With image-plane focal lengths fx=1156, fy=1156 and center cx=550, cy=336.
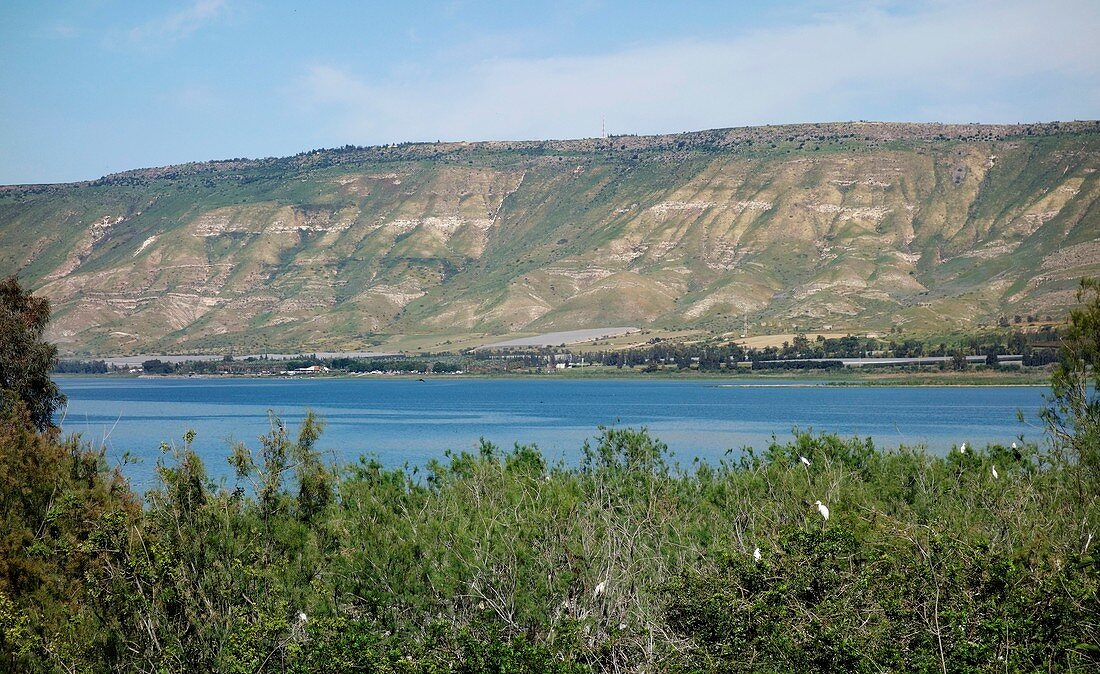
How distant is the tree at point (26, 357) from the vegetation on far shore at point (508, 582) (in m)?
15.2

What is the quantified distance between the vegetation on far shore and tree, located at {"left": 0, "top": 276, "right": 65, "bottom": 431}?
1519 cm

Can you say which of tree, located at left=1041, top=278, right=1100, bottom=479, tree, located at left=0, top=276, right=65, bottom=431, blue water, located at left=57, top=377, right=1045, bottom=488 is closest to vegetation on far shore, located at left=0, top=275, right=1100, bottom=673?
tree, located at left=1041, top=278, right=1100, bottom=479

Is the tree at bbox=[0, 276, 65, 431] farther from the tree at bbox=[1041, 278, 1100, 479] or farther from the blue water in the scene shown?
the tree at bbox=[1041, 278, 1100, 479]

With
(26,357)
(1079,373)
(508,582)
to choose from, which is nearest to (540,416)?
(26,357)

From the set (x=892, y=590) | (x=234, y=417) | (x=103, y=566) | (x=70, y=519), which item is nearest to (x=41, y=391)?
(x=70, y=519)

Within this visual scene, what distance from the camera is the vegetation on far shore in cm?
1933

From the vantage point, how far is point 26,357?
137 feet

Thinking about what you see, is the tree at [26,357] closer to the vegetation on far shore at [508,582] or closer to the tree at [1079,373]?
the vegetation on far shore at [508,582]

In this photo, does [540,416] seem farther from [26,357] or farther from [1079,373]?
[1079,373]

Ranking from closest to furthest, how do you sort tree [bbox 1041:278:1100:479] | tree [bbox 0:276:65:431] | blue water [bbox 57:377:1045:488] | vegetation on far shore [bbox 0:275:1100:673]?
vegetation on far shore [bbox 0:275:1100:673] < tree [bbox 1041:278:1100:479] < tree [bbox 0:276:65:431] < blue water [bbox 57:377:1045:488]

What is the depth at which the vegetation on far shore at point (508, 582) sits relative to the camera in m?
19.3

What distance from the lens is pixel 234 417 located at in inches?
4643

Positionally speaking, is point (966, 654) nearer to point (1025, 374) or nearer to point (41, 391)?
point (41, 391)

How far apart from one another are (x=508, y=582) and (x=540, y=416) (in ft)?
311
